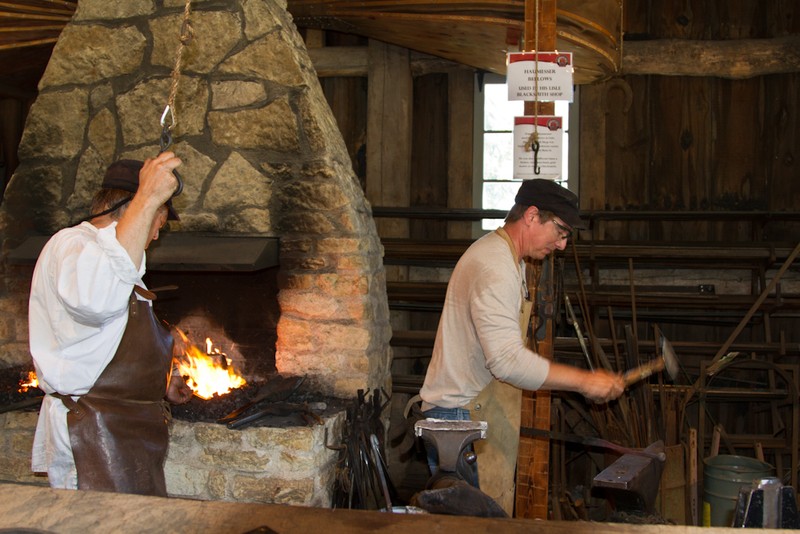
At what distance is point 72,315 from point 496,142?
→ 4729 millimetres

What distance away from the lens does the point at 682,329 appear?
6773 mm

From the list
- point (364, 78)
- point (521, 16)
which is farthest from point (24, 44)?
point (521, 16)

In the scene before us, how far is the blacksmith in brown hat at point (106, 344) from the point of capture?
271cm

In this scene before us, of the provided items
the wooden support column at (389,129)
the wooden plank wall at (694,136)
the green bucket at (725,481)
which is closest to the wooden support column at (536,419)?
the green bucket at (725,481)

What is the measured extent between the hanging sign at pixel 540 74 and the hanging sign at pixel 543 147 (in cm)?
12

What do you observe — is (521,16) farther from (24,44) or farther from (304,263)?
(24,44)

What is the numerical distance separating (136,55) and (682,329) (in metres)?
4.56

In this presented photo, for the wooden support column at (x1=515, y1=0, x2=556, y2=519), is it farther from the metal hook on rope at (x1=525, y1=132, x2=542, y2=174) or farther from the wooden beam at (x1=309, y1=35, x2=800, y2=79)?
the wooden beam at (x1=309, y1=35, x2=800, y2=79)

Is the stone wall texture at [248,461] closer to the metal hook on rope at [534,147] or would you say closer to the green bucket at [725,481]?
the metal hook on rope at [534,147]

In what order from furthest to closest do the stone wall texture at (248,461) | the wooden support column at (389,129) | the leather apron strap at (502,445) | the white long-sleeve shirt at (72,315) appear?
the wooden support column at (389,129), the stone wall texture at (248,461), the leather apron strap at (502,445), the white long-sleeve shirt at (72,315)

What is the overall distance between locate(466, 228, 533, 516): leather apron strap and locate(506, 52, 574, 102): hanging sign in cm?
105

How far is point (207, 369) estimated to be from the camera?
4.71m

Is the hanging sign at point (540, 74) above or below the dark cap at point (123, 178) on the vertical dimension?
above

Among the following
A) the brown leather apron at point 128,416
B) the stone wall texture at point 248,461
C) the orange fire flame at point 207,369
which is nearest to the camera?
the brown leather apron at point 128,416
